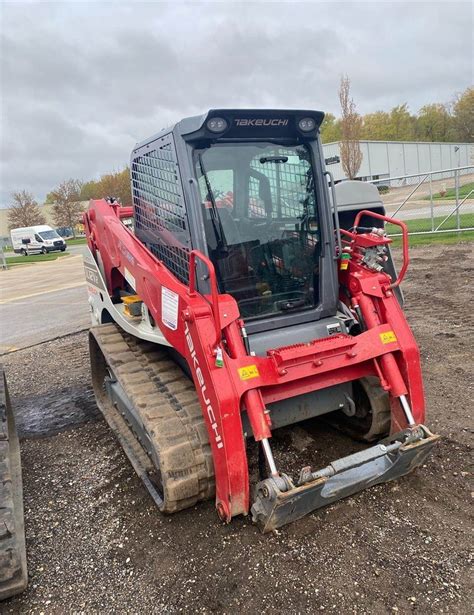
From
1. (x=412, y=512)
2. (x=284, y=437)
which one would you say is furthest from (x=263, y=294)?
(x=412, y=512)

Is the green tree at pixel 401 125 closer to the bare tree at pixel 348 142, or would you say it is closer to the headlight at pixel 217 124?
the bare tree at pixel 348 142

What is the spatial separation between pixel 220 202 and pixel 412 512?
2341 mm

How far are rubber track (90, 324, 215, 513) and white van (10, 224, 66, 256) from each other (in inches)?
1494

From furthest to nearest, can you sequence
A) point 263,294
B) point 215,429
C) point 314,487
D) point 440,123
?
point 440,123 → point 263,294 → point 215,429 → point 314,487

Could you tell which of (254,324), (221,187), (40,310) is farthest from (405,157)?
(254,324)

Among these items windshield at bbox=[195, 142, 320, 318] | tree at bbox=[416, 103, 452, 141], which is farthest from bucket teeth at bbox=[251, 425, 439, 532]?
tree at bbox=[416, 103, 452, 141]

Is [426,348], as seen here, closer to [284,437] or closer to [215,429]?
[284,437]

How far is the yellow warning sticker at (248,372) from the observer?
2.94m

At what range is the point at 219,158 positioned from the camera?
10.8 ft

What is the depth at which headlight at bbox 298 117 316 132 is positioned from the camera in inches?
131

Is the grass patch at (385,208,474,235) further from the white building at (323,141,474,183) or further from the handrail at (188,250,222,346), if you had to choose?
the white building at (323,141,474,183)

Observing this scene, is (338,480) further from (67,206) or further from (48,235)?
(67,206)

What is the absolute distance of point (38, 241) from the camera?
130 ft

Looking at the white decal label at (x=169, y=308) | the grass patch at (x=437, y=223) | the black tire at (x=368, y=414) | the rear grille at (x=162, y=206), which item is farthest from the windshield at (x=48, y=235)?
the black tire at (x=368, y=414)
